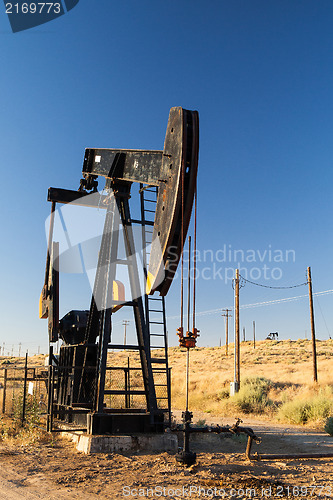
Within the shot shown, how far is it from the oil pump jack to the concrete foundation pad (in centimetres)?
30

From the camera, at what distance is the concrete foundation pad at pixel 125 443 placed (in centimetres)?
727

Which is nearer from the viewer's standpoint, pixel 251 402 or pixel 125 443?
pixel 125 443

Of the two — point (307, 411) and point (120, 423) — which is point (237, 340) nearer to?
point (307, 411)

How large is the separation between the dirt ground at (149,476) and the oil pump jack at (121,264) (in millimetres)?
957

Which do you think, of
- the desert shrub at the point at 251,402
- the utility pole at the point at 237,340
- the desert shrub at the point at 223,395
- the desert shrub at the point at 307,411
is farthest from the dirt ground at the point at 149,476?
the desert shrub at the point at 223,395

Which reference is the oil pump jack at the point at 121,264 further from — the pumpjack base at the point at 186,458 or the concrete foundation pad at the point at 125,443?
the pumpjack base at the point at 186,458

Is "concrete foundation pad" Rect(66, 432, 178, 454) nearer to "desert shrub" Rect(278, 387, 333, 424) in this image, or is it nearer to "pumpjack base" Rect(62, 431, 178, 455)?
"pumpjack base" Rect(62, 431, 178, 455)

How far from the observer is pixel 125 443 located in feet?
24.5

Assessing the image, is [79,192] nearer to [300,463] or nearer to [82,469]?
[82,469]

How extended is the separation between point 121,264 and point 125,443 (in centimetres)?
324

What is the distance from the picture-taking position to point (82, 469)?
624 cm

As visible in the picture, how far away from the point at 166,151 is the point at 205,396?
16099mm

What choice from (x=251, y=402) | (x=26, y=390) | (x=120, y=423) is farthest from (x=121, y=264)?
(x=251, y=402)

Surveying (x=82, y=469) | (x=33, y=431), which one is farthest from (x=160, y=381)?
(x=82, y=469)
